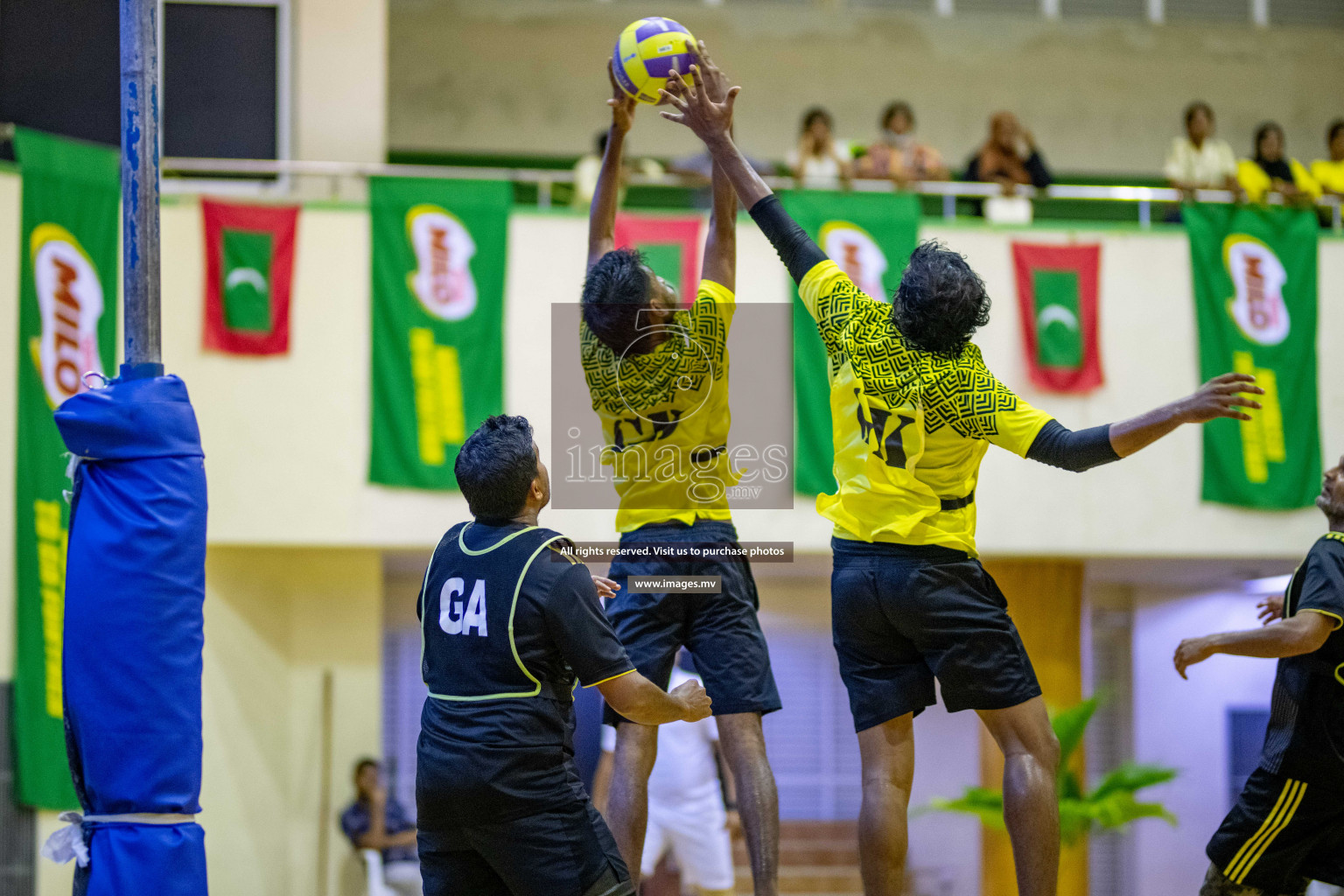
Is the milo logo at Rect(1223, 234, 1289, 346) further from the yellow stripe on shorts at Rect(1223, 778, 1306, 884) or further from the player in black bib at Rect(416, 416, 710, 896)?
the player in black bib at Rect(416, 416, 710, 896)

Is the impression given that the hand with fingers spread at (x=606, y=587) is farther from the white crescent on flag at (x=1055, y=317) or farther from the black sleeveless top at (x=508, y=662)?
the white crescent on flag at (x=1055, y=317)

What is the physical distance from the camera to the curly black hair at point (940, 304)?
3.95 metres

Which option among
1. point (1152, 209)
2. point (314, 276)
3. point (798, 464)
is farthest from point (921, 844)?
point (314, 276)

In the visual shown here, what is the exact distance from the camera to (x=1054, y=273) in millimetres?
10531

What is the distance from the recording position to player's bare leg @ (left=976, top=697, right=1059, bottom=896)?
154 inches

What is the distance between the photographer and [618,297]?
4.34 metres

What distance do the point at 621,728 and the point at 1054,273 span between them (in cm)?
718

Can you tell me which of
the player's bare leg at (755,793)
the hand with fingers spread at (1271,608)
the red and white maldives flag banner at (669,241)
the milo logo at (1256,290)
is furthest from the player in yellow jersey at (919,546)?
the milo logo at (1256,290)

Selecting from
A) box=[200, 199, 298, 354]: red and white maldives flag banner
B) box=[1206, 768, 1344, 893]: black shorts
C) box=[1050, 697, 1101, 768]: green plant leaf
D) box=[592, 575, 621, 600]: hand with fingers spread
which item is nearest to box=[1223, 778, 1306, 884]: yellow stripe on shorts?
box=[1206, 768, 1344, 893]: black shorts

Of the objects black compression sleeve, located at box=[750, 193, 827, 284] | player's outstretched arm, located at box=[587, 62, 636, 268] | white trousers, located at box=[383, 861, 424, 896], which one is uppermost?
player's outstretched arm, located at box=[587, 62, 636, 268]

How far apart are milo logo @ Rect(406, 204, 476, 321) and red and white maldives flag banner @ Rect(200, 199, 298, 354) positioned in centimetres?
90

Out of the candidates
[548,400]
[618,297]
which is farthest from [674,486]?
[548,400]

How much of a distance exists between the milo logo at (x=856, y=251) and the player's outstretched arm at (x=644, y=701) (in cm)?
685

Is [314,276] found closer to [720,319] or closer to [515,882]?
[720,319]
